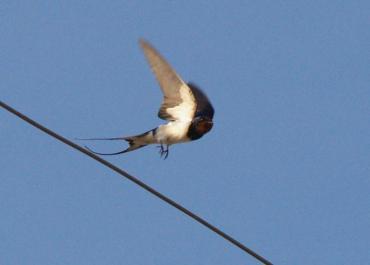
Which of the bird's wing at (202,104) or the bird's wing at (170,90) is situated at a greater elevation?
the bird's wing at (202,104)

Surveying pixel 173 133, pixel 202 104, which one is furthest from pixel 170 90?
pixel 202 104

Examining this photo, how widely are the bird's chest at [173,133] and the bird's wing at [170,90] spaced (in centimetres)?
7

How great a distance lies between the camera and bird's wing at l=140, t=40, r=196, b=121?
5.75 m

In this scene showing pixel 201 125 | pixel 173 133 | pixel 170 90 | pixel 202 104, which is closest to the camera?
pixel 170 90

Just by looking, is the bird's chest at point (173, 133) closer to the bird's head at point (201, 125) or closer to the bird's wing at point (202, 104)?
the bird's head at point (201, 125)

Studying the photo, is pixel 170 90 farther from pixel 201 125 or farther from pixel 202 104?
pixel 202 104

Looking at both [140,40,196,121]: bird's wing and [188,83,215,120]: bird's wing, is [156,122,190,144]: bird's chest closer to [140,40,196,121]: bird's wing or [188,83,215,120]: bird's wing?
[140,40,196,121]: bird's wing

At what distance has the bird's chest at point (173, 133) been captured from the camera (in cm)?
658

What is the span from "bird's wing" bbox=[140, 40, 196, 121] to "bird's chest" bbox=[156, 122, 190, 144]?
0.22 feet

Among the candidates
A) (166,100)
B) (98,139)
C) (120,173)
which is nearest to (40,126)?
(120,173)

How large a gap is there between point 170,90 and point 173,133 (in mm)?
323

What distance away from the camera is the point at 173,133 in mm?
6594

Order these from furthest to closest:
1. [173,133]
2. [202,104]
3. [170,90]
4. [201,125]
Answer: [202,104] < [201,125] < [173,133] < [170,90]

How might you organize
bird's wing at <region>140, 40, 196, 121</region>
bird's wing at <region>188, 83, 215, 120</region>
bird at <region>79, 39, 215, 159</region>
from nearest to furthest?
bird's wing at <region>140, 40, 196, 121</region>, bird at <region>79, 39, 215, 159</region>, bird's wing at <region>188, 83, 215, 120</region>
